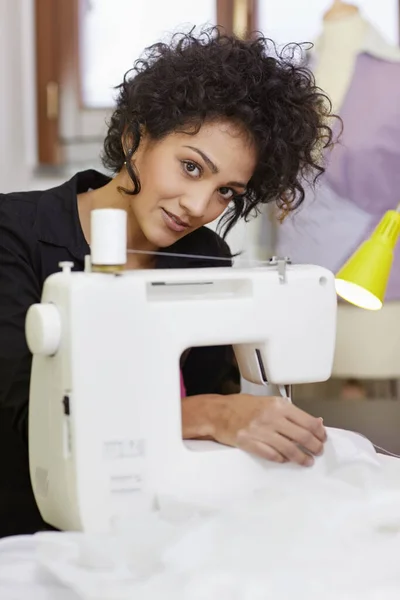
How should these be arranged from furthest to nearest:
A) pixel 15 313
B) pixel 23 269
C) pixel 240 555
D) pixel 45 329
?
pixel 23 269 < pixel 15 313 < pixel 45 329 < pixel 240 555

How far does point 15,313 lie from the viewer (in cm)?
117

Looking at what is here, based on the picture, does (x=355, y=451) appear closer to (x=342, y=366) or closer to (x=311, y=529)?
(x=311, y=529)

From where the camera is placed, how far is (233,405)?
1070 mm

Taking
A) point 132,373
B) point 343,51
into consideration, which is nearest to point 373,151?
point 343,51

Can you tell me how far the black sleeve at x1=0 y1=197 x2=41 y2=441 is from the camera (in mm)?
1109

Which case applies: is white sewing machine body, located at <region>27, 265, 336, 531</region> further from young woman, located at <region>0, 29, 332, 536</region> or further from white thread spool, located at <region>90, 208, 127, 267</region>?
young woman, located at <region>0, 29, 332, 536</region>

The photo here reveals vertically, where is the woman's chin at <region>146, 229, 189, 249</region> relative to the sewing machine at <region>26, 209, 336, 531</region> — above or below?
above

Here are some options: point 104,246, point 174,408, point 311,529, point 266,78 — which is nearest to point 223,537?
point 311,529

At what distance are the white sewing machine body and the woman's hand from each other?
0.02m

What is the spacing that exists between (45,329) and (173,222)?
1.55ft

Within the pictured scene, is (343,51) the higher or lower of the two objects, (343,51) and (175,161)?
the higher

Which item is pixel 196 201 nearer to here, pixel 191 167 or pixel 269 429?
pixel 191 167

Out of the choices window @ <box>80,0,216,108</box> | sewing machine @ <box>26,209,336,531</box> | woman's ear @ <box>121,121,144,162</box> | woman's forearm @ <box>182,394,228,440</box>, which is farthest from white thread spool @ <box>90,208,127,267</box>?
window @ <box>80,0,216,108</box>

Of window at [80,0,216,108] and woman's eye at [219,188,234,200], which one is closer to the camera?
woman's eye at [219,188,234,200]
